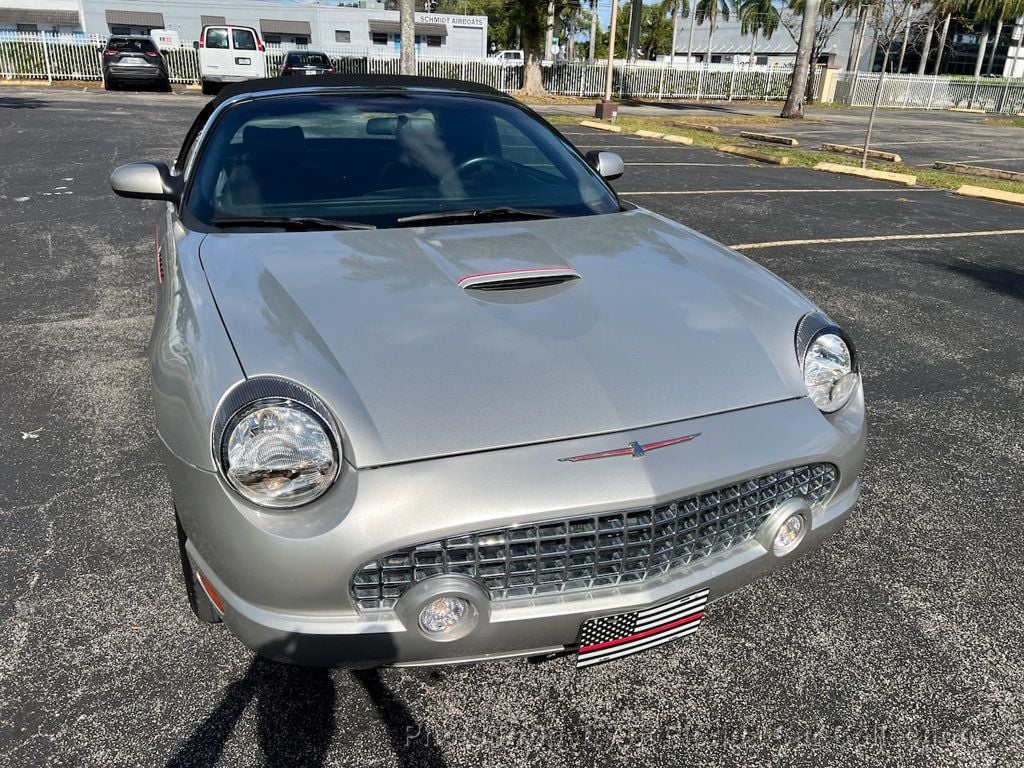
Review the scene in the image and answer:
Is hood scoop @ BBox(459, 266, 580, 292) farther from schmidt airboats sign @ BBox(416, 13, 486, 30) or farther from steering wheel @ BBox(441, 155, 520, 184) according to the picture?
schmidt airboats sign @ BBox(416, 13, 486, 30)

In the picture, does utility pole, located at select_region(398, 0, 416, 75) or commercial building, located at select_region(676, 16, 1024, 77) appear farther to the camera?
commercial building, located at select_region(676, 16, 1024, 77)

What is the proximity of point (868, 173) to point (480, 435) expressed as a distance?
12162mm

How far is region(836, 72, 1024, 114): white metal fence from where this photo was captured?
37094 millimetres

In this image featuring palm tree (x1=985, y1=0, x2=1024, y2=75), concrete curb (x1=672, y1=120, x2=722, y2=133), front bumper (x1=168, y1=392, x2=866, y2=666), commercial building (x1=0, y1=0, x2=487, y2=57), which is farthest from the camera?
palm tree (x1=985, y1=0, x2=1024, y2=75)

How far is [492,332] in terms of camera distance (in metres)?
2.04

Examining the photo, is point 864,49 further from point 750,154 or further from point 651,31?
point 750,154

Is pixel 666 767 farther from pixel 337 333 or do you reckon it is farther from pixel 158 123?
pixel 158 123

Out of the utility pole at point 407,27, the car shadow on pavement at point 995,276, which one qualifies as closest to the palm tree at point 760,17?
the utility pole at point 407,27

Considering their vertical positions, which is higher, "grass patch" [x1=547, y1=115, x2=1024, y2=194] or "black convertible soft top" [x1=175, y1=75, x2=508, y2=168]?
"black convertible soft top" [x1=175, y1=75, x2=508, y2=168]

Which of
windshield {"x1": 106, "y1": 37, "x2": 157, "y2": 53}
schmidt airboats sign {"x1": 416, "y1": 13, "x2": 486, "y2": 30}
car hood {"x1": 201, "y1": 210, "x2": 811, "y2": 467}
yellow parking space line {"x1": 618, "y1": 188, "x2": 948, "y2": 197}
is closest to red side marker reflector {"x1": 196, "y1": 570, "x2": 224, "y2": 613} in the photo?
car hood {"x1": 201, "y1": 210, "x2": 811, "y2": 467}

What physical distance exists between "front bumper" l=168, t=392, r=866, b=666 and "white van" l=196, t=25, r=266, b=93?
2544cm

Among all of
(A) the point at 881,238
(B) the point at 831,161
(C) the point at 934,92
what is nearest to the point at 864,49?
(C) the point at 934,92

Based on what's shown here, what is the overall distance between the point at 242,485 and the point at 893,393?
3593 mm

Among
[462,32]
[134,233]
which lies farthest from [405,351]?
[462,32]
